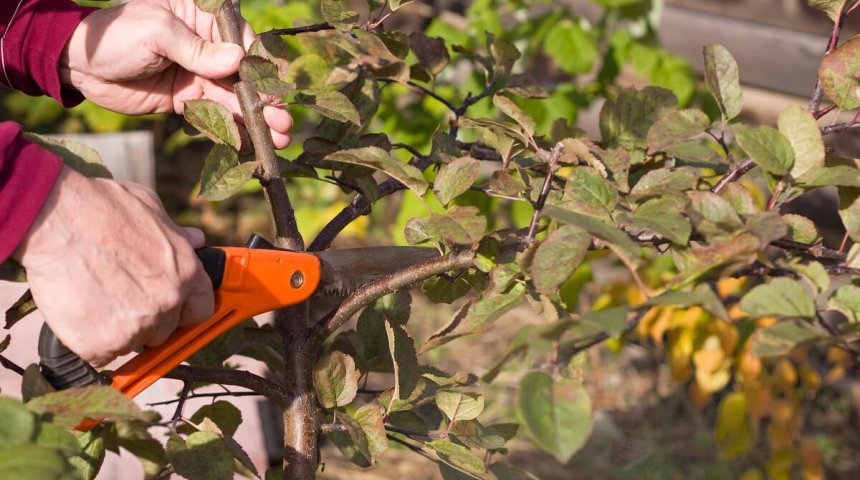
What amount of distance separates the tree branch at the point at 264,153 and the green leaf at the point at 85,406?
35 cm

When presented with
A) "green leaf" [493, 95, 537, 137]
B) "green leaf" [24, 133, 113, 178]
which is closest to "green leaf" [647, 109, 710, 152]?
"green leaf" [493, 95, 537, 137]

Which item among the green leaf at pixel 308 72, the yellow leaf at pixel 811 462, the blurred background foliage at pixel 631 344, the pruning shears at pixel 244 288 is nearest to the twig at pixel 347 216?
the pruning shears at pixel 244 288

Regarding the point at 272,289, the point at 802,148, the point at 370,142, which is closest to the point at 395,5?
the point at 370,142

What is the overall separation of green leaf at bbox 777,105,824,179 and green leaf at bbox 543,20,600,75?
1696 millimetres

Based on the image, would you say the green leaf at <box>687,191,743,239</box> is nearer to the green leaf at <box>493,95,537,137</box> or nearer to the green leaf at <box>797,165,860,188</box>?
the green leaf at <box>797,165,860,188</box>

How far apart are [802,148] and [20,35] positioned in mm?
1020

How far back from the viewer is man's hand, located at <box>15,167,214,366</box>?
84 centimetres

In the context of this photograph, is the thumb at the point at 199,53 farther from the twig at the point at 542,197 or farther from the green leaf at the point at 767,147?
the green leaf at the point at 767,147

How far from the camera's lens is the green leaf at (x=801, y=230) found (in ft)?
3.02

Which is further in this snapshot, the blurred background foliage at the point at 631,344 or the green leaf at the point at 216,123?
the blurred background foliage at the point at 631,344

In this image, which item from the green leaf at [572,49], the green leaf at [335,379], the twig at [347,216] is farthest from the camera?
the green leaf at [572,49]

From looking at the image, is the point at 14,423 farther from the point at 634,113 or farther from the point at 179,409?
the point at 634,113

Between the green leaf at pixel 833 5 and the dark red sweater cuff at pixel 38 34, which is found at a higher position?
the green leaf at pixel 833 5

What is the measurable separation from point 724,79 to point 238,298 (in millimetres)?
575
